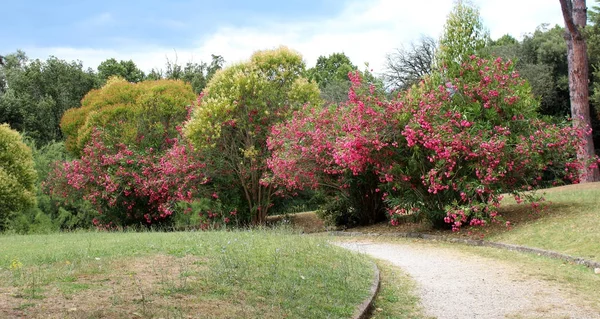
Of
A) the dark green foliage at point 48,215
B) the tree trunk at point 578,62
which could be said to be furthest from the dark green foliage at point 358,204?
the dark green foliage at point 48,215

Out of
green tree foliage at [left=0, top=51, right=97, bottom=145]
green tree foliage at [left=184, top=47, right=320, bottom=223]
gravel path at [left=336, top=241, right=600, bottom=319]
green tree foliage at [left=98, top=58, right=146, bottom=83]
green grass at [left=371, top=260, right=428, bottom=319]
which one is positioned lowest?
gravel path at [left=336, top=241, right=600, bottom=319]

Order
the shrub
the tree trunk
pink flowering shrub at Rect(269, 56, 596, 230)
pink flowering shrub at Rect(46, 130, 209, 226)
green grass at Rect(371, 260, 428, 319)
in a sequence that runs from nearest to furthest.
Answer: green grass at Rect(371, 260, 428, 319) < pink flowering shrub at Rect(269, 56, 596, 230) < pink flowering shrub at Rect(46, 130, 209, 226) < the shrub < the tree trunk

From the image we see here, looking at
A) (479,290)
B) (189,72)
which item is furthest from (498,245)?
(189,72)

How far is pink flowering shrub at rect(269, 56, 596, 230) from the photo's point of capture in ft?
45.3

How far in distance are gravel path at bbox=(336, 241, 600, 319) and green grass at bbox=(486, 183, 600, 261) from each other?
1685mm

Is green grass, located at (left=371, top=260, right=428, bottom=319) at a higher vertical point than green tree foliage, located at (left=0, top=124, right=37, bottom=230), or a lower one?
lower

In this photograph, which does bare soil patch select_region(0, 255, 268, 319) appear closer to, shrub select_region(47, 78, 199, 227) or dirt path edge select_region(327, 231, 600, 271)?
dirt path edge select_region(327, 231, 600, 271)

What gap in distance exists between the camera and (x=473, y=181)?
554 inches

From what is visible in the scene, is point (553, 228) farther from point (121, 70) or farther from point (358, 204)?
point (121, 70)

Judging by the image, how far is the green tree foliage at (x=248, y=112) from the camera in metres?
19.5

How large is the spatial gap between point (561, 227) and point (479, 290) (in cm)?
560

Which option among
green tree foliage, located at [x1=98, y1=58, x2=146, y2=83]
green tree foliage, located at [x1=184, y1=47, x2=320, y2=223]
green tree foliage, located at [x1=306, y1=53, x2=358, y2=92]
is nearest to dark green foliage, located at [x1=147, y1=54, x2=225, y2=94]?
green tree foliage, located at [x1=98, y1=58, x2=146, y2=83]

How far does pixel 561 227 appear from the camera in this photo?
12797 millimetres

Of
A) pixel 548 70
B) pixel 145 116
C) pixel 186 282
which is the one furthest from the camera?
pixel 548 70
